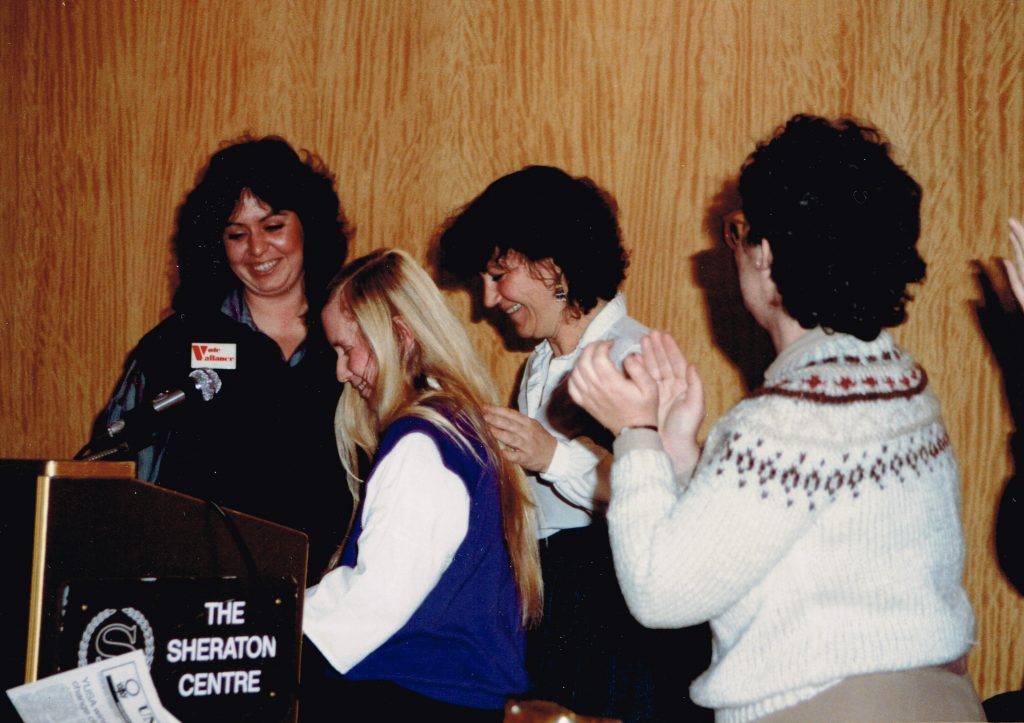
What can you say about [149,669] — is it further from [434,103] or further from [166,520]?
[434,103]

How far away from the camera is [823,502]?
129cm

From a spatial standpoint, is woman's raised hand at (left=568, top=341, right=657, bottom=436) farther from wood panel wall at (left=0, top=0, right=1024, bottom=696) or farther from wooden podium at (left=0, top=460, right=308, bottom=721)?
wood panel wall at (left=0, top=0, right=1024, bottom=696)

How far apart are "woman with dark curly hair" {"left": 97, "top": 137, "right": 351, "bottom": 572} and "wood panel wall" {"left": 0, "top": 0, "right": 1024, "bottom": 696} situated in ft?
1.74

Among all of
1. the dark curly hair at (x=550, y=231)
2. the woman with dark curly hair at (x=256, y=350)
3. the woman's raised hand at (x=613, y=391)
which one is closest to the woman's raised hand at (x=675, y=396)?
the woman's raised hand at (x=613, y=391)

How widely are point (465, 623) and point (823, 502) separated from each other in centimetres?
87

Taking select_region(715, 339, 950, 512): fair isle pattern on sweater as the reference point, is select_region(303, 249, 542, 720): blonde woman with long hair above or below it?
below

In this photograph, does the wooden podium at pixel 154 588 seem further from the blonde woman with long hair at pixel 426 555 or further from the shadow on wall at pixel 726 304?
the shadow on wall at pixel 726 304

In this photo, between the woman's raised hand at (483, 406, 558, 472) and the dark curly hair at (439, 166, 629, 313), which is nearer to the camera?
the woman's raised hand at (483, 406, 558, 472)

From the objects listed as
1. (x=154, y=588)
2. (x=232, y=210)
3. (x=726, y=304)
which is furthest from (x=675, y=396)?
(x=232, y=210)

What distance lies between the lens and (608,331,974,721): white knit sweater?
1288 mm

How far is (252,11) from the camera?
11.6 feet

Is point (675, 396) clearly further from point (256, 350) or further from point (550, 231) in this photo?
point (256, 350)

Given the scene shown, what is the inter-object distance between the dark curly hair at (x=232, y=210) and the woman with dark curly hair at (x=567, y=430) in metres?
0.46

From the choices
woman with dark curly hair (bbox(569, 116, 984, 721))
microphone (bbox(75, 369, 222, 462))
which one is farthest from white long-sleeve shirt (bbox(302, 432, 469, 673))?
woman with dark curly hair (bbox(569, 116, 984, 721))
